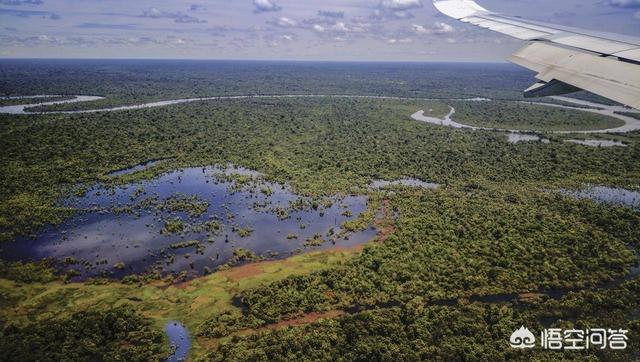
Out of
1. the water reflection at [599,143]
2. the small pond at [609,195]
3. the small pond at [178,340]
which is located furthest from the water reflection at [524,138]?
the small pond at [178,340]

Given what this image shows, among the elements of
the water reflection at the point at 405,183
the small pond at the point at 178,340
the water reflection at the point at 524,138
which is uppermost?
the water reflection at the point at 524,138

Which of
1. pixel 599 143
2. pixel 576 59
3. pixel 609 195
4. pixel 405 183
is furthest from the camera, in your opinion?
pixel 599 143

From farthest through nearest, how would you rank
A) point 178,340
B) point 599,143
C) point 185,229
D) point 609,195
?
point 599,143
point 609,195
point 185,229
point 178,340

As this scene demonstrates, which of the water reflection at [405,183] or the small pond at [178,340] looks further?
the water reflection at [405,183]

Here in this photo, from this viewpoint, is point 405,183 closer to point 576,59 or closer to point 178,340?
point 178,340

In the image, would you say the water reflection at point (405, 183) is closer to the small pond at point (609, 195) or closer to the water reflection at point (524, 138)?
the small pond at point (609, 195)

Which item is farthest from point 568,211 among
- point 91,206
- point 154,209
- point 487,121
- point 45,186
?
point 487,121

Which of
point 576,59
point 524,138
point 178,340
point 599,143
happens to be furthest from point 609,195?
point 178,340
